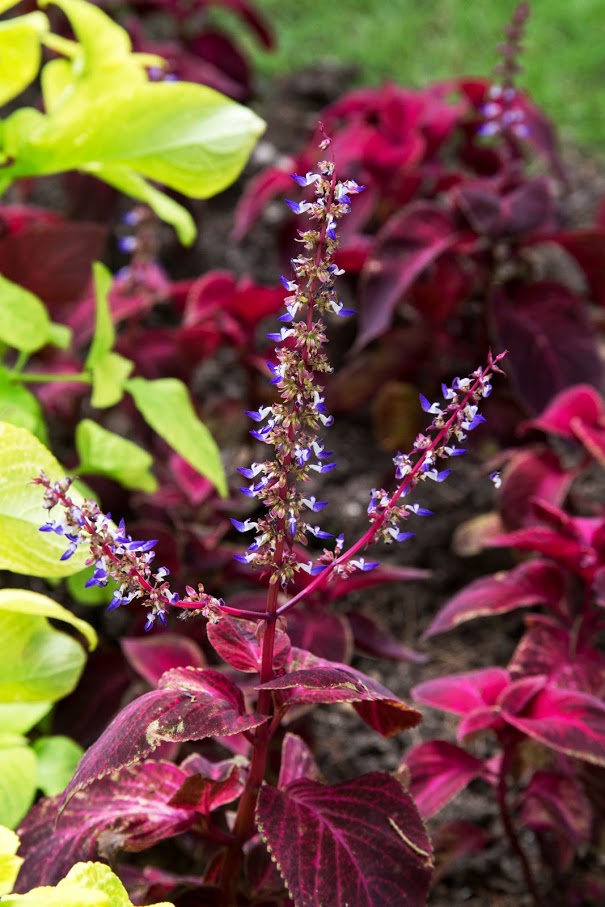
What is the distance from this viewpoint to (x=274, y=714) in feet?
2.98

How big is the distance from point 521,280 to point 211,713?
128 centimetres

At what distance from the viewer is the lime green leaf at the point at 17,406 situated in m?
1.23

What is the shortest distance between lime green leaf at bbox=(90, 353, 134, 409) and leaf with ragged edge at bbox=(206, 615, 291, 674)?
1.56 ft

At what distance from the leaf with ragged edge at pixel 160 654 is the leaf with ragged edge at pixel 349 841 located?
1.07 feet

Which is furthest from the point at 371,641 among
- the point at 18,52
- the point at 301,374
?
the point at 18,52

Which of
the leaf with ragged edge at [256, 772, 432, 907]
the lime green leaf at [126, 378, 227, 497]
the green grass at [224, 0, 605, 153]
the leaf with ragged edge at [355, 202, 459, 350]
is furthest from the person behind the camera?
the green grass at [224, 0, 605, 153]

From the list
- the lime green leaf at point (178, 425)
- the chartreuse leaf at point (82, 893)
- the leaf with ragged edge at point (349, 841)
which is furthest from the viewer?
the lime green leaf at point (178, 425)

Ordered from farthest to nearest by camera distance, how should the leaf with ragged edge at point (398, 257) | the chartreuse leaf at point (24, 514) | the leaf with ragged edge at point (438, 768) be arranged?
the leaf with ragged edge at point (398, 257)
the leaf with ragged edge at point (438, 768)
the chartreuse leaf at point (24, 514)

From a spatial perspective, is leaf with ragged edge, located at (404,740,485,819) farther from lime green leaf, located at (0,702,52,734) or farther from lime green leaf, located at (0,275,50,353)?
lime green leaf, located at (0,275,50,353)

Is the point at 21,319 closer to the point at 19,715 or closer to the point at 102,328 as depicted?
the point at 102,328

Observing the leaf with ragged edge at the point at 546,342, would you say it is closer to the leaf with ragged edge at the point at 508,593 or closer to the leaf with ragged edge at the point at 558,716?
the leaf with ragged edge at the point at 508,593

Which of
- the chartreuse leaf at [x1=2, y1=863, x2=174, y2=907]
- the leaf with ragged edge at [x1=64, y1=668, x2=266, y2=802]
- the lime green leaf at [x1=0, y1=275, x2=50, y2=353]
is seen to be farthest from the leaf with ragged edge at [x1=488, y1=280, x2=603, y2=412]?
the chartreuse leaf at [x1=2, y1=863, x2=174, y2=907]

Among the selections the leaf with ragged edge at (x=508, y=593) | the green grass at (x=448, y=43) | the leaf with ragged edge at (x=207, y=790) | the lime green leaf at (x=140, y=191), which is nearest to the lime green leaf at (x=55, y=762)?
the leaf with ragged edge at (x=207, y=790)

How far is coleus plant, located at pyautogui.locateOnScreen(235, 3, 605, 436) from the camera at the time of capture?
70.4 inches
